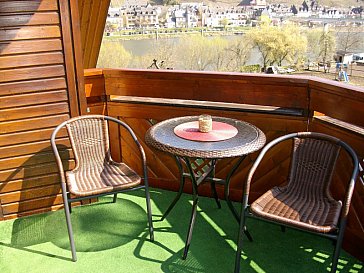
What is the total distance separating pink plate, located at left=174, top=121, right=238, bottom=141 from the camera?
2207 millimetres

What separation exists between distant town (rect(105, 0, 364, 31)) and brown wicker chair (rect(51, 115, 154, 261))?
16.9 meters

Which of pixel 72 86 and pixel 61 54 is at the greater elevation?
pixel 61 54

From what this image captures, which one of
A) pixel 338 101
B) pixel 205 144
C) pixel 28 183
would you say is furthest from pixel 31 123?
pixel 338 101

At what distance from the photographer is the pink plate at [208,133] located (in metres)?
2.21

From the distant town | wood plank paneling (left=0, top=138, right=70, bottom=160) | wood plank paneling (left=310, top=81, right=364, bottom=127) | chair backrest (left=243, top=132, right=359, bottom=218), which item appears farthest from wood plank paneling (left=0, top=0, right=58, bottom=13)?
the distant town

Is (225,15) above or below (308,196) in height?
above

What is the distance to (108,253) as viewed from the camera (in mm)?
2332

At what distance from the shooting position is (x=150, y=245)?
7.95ft

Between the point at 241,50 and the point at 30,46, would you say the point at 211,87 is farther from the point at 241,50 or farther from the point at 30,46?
the point at 241,50

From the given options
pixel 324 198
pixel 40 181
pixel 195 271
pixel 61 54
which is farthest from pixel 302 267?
pixel 61 54

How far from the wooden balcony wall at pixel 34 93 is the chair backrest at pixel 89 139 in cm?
16

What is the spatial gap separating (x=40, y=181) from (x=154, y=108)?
1151 mm

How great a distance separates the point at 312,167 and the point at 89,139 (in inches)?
66.9

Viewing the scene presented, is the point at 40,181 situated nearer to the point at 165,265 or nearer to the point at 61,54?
the point at 61,54
